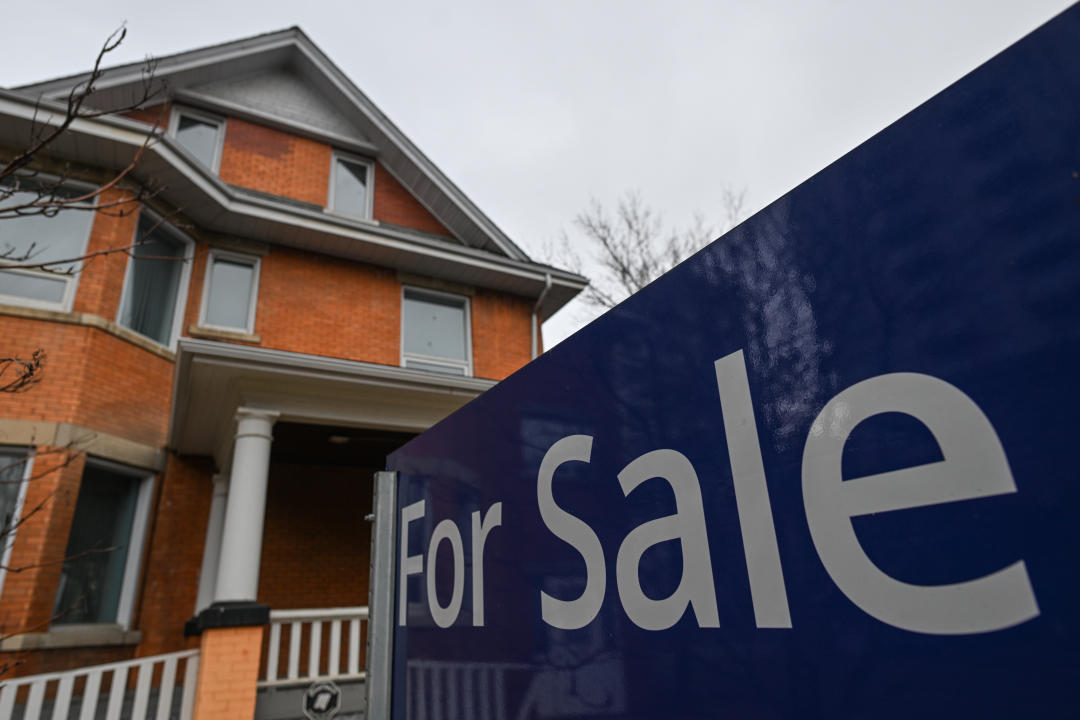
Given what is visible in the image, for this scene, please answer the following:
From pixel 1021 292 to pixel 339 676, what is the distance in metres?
7.05

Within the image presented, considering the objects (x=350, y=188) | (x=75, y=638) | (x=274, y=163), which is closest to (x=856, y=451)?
(x=75, y=638)

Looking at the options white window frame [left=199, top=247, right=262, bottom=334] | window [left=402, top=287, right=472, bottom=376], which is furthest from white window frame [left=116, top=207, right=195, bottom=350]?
window [left=402, top=287, right=472, bottom=376]

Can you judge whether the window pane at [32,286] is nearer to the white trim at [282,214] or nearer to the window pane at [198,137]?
the white trim at [282,214]

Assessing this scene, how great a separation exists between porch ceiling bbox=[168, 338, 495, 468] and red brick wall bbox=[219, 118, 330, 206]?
5188 millimetres

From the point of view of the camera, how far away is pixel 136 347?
26.9 ft

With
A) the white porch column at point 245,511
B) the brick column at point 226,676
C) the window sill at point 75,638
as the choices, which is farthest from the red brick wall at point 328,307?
the brick column at point 226,676

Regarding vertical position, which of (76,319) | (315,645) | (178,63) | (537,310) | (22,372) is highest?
(178,63)

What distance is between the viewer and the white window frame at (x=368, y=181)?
457 inches

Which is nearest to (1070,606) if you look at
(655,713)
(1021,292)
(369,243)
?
(1021,292)

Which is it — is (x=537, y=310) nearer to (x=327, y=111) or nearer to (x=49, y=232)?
(x=327, y=111)

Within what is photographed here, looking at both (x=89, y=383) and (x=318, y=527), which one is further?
(x=318, y=527)

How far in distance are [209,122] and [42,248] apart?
4.13 meters

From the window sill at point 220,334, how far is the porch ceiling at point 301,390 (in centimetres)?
196

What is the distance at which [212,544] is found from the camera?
828 cm
